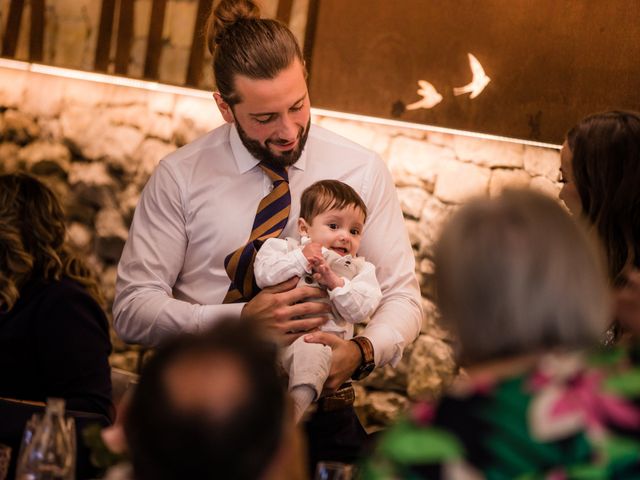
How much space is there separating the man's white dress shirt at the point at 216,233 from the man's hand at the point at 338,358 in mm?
84

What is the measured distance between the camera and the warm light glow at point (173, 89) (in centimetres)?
407

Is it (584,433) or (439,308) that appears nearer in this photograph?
(584,433)

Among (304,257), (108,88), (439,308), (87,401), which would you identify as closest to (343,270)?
(304,257)

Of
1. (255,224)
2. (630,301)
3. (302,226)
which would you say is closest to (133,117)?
(255,224)

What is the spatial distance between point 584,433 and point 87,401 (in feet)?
6.56

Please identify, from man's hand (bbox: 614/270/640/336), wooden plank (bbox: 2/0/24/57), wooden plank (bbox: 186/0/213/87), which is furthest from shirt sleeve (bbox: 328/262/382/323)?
wooden plank (bbox: 2/0/24/57)

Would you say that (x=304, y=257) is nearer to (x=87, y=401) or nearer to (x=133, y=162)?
(x=87, y=401)

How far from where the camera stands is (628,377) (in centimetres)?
129

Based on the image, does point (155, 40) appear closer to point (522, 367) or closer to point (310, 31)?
point (310, 31)

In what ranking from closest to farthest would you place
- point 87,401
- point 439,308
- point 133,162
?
point 439,308, point 87,401, point 133,162

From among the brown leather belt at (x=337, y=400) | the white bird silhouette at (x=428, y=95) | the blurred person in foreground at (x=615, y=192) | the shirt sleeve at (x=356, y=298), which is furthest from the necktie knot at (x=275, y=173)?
the white bird silhouette at (x=428, y=95)

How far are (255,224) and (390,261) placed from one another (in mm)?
428

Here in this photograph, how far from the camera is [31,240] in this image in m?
3.17

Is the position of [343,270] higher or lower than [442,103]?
lower
